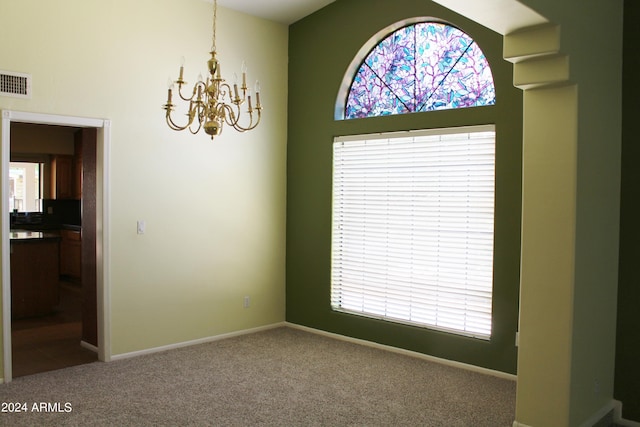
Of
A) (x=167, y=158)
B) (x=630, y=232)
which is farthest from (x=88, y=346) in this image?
(x=630, y=232)

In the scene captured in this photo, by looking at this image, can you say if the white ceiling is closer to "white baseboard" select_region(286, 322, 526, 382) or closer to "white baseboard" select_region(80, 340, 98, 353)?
"white baseboard" select_region(286, 322, 526, 382)

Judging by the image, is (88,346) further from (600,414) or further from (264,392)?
(600,414)

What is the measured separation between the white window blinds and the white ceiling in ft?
4.72

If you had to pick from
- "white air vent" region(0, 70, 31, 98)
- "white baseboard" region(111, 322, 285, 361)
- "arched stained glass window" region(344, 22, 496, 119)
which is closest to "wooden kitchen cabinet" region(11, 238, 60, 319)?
"white baseboard" region(111, 322, 285, 361)

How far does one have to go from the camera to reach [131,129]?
4988 millimetres

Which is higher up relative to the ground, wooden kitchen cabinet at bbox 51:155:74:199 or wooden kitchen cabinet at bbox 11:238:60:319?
wooden kitchen cabinet at bbox 51:155:74:199

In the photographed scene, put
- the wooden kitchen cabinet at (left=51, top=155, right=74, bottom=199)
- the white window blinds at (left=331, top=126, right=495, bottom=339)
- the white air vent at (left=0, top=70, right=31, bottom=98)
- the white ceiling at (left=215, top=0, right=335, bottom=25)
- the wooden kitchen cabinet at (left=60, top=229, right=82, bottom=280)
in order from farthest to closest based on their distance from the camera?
the wooden kitchen cabinet at (left=51, top=155, right=74, bottom=199)
the wooden kitchen cabinet at (left=60, top=229, right=82, bottom=280)
the white ceiling at (left=215, top=0, right=335, bottom=25)
the white window blinds at (left=331, top=126, right=495, bottom=339)
the white air vent at (left=0, top=70, right=31, bottom=98)

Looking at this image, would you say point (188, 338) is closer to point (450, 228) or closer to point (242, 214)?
point (242, 214)

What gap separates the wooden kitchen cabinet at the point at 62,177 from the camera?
9547mm

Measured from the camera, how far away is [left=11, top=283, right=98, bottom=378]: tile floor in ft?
15.8

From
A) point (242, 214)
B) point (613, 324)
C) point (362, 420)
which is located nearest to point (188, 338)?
point (242, 214)

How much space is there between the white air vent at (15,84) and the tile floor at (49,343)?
7.30 feet

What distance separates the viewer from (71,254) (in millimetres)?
9133

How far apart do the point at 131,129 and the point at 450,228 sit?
2965 millimetres
